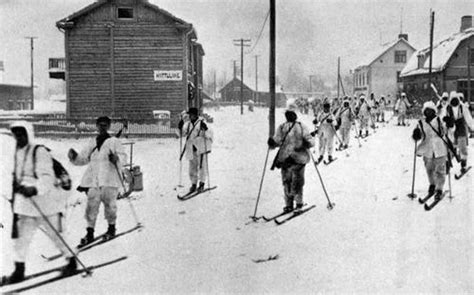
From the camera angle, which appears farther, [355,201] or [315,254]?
[355,201]

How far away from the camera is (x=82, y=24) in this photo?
24.8 metres

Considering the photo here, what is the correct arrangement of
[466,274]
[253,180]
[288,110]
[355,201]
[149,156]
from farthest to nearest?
[149,156]
[253,180]
[355,201]
[288,110]
[466,274]

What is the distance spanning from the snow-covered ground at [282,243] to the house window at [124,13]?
14.3 meters

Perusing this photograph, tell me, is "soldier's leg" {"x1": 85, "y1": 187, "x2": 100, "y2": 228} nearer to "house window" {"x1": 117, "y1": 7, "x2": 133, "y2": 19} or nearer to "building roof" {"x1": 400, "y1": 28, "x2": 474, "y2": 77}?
"house window" {"x1": 117, "y1": 7, "x2": 133, "y2": 19}

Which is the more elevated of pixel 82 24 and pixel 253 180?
pixel 82 24

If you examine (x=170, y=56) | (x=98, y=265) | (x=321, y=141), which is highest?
(x=170, y=56)

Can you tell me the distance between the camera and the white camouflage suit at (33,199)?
5555 mm

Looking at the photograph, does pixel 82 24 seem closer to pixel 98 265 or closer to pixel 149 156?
pixel 149 156

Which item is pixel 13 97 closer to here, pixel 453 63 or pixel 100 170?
pixel 453 63

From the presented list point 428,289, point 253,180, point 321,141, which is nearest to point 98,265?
point 428,289

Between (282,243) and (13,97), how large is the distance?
62.7 m

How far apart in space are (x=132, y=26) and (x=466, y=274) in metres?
21.9

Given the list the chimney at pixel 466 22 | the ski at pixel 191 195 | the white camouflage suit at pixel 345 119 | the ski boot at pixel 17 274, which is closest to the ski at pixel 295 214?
the ski at pixel 191 195

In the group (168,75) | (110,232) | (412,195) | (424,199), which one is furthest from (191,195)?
(168,75)
